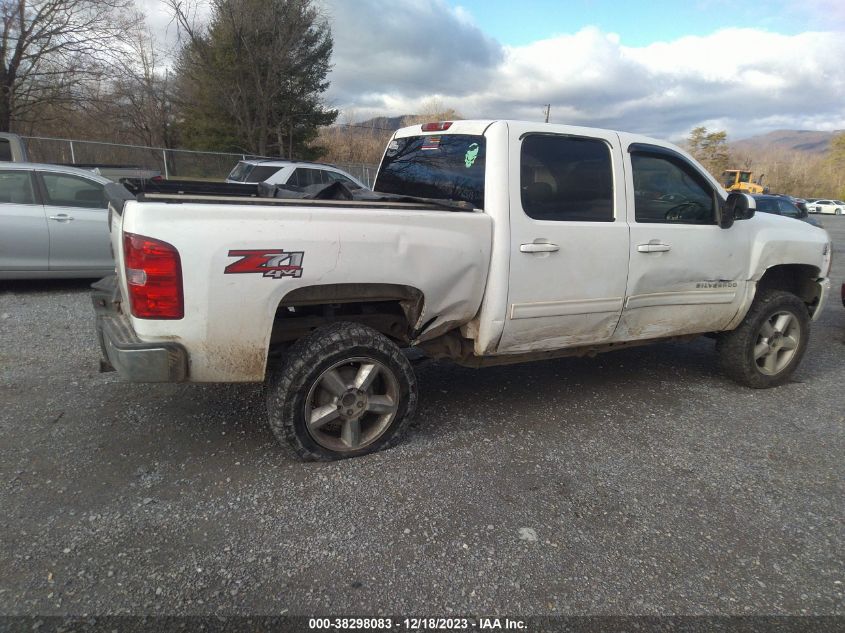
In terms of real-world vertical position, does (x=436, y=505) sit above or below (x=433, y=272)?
below

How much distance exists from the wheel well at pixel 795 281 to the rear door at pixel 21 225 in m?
7.69

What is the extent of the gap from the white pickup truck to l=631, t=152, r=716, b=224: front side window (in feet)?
0.04

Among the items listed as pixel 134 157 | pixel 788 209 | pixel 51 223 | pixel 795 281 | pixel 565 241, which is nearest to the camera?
pixel 565 241

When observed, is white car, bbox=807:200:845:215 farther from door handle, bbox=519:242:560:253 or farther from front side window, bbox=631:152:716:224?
door handle, bbox=519:242:560:253

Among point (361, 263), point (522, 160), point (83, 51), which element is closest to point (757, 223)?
point (522, 160)

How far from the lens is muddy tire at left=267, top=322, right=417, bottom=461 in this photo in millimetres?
3049

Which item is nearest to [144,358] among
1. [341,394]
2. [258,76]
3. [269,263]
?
[269,263]

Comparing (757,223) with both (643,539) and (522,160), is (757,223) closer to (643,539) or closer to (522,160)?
(522,160)

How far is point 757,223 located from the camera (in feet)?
14.5

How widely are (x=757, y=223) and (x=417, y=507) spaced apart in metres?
3.54

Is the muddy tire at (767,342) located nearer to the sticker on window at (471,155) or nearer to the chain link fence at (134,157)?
the sticker on window at (471,155)

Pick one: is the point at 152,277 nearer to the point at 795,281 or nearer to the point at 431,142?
the point at 431,142

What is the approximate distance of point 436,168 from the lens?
12.6 ft

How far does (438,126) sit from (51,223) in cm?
535
